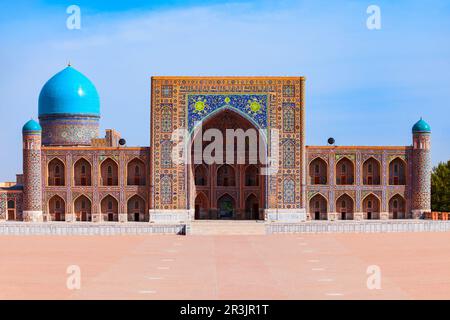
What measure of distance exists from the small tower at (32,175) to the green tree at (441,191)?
21786 mm

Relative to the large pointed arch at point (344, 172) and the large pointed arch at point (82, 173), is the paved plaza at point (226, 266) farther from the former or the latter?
the large pointed arch at point (344, 172)

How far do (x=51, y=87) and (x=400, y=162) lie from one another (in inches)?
764

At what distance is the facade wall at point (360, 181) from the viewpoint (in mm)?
38531

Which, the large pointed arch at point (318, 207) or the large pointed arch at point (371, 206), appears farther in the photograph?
the large pointed arch at point (371, 206)

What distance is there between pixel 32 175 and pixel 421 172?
19.5m

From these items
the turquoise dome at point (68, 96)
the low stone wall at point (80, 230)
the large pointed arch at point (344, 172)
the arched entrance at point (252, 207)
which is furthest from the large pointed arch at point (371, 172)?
the turquoise dome at point (68, 96)

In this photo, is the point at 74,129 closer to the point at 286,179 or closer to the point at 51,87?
the point at 51,87

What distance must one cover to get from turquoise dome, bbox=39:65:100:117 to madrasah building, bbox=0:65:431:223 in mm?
2569

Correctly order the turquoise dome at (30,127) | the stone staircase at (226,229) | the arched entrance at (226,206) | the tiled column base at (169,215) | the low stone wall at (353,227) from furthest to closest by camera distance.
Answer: the arched entrance at (226,206)
the turquoise dome at (30,127)
the tiled column base at (169,215)
the stone staircase at (226,229)
the low stone wall at (353,227)

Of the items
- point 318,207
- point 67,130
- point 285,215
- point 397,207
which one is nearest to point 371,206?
point 397,207

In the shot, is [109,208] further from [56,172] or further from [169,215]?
[169,215]

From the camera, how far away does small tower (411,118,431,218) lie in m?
38.4

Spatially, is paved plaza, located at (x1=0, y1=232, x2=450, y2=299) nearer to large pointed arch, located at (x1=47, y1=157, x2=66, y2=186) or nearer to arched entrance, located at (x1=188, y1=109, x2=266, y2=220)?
large pointed arch, located at (x1=47, y1=157, x2=66, y2=186)
